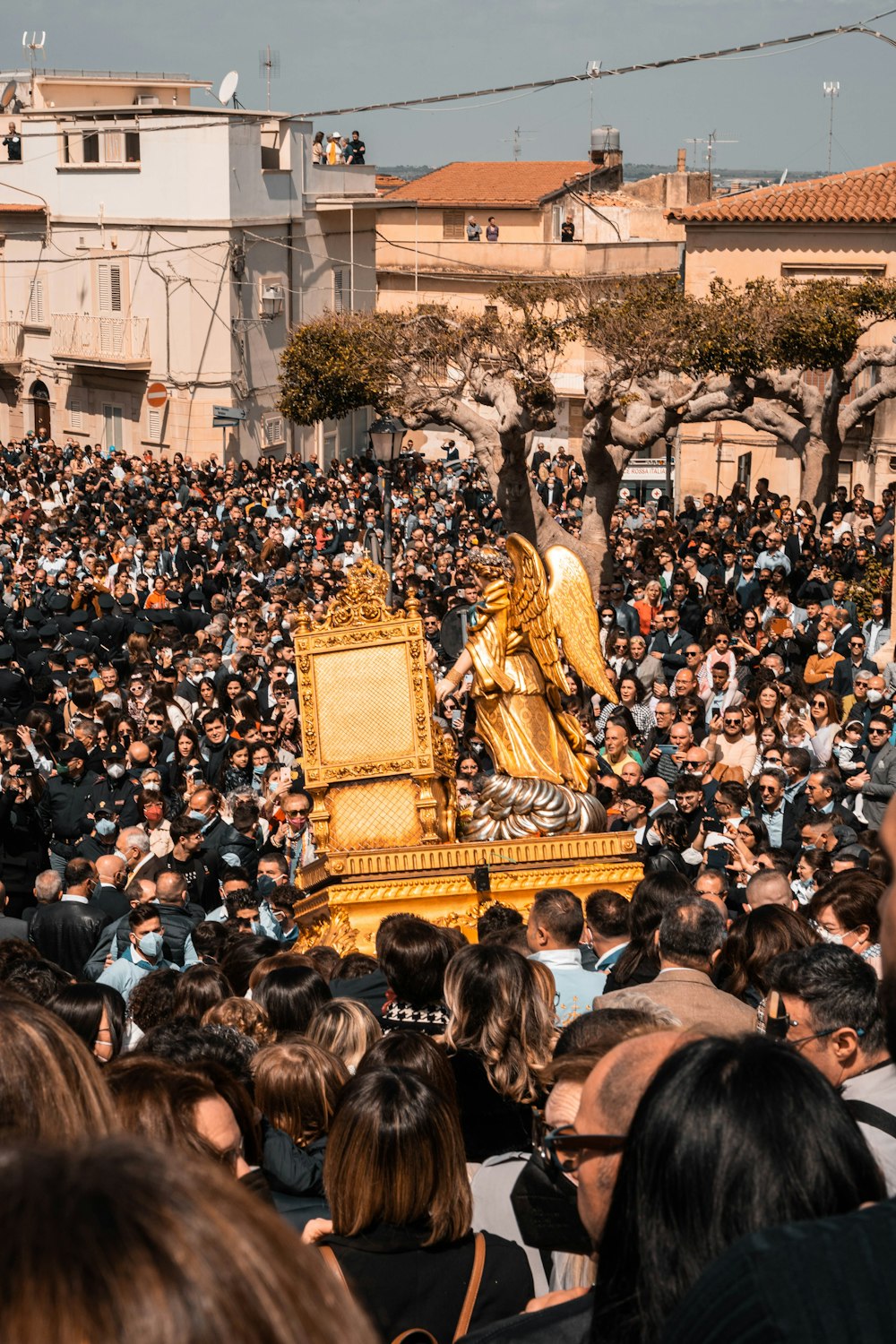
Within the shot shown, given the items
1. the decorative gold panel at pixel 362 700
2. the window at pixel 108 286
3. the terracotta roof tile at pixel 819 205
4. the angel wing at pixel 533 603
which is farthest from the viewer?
the window at pixel 108 286

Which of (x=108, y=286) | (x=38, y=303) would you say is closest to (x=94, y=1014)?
(x=108, y=286)

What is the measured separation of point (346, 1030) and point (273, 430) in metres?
36.5

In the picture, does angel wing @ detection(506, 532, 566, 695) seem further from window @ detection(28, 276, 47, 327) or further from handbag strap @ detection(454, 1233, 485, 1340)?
window @ detection(28, 276, 47, 327)

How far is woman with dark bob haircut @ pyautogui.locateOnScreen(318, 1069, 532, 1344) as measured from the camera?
307 cm

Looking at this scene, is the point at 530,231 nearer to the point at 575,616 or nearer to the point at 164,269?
the point at 164,269

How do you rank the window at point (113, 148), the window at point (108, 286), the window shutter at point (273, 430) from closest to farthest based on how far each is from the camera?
the window at point (113, 148) < the window at point (108, 286) < the window shutter at point (273, 430)

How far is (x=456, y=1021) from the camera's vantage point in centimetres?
443

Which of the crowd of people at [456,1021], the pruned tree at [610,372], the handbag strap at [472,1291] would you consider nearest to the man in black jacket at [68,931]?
the crowd of people at [456,1021]

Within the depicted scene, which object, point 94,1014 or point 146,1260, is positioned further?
point 94,1014

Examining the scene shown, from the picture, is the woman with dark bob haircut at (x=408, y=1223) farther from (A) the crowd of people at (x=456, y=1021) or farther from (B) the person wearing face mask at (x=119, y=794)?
(B) the person wearing face mask at (x=119, y=794)

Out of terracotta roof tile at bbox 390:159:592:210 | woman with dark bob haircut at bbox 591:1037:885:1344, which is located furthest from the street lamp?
terracotta roof tile at bbox 390:159:592:210

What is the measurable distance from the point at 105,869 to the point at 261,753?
2.60 metres

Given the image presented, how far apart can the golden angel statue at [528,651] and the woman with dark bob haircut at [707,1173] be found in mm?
7488

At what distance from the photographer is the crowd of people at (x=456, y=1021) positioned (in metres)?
1.28
